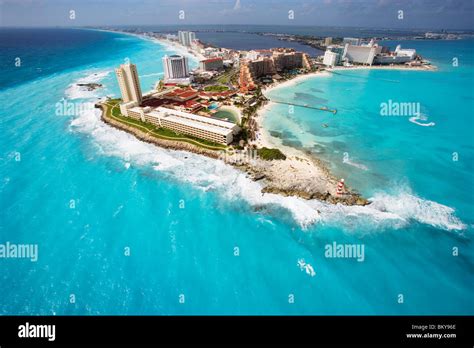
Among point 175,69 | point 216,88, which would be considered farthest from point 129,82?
point 175,69

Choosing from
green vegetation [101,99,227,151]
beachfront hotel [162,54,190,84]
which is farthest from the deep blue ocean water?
beachfront hotel [162,54,190,84]

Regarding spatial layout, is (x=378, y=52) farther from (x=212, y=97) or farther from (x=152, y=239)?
(x=152, y=239)

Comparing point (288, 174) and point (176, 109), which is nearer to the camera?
point (288, 174)

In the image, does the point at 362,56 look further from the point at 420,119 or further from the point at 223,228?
the point at 223,228

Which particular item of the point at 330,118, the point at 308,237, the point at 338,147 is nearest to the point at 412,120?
the point at 330,118

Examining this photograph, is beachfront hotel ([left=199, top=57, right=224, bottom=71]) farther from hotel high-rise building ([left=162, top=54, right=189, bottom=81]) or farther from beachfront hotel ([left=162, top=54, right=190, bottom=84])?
beachfront hotel ([left=162, top=54, right=190, bottom=84])

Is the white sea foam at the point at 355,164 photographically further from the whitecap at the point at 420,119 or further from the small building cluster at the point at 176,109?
the whitecap at the point at 420,119
